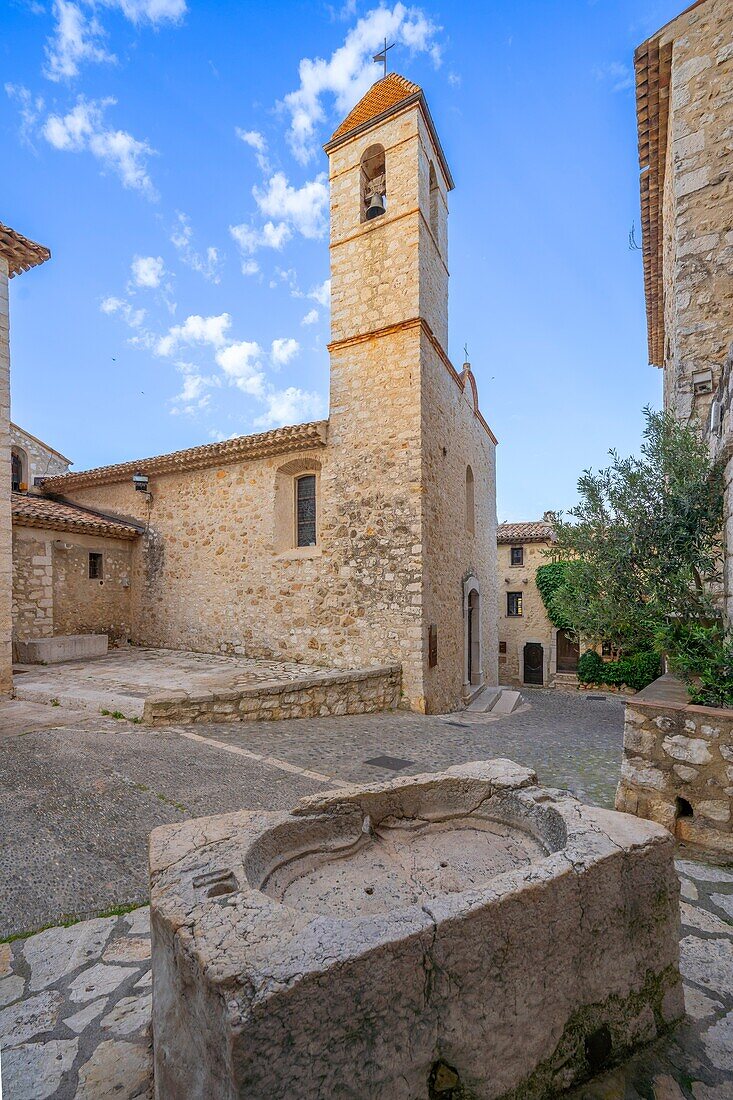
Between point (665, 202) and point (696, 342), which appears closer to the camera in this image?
point (696, 342)

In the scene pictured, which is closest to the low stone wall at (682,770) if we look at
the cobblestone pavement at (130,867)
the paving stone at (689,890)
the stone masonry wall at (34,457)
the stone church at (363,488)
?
the cobblestone pavement at (130,867)

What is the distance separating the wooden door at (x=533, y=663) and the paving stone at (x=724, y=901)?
1994 cm

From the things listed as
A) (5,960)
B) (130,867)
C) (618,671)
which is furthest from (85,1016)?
(618,671)

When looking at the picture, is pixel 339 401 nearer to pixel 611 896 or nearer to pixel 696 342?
pixel 696 342

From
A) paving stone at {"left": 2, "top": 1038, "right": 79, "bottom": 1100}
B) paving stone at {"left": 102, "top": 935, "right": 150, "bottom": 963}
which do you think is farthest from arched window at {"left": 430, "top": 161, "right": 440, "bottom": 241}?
paving stone at {"left": 2, "top": 1038, "right": 79, "bottom": 1100}

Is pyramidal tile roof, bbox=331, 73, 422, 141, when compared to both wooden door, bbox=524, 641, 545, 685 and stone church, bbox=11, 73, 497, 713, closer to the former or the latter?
stone church, bbox=11, 73, 497, 713

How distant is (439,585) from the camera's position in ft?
30.2

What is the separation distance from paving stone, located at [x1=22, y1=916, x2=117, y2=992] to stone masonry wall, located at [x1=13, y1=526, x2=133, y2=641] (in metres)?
9.19

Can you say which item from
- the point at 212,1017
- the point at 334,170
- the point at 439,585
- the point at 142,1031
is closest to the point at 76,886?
the point at 142,1031

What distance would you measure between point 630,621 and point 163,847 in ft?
14.3

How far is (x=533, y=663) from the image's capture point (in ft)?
73.6

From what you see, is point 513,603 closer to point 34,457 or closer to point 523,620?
point 523,620

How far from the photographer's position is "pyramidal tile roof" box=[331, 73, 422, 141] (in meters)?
9.51

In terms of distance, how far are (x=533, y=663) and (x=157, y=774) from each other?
20489 mm
